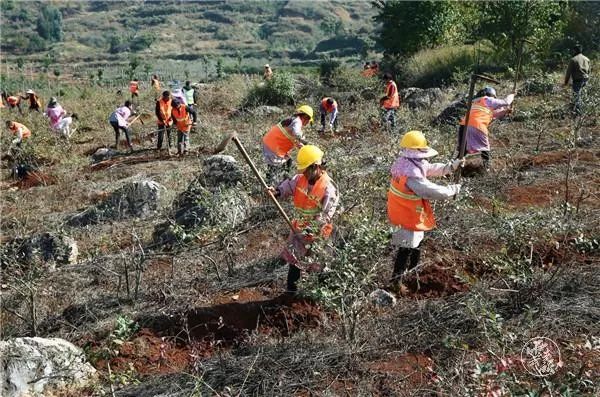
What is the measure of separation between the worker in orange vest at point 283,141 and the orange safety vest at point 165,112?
15.7 feet

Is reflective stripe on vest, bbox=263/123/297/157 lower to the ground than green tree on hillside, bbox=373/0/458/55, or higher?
lower

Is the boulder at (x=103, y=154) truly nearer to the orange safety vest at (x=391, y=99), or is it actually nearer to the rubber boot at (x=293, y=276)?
the orange safety vest at (x=391, y=99)

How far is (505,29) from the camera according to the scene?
1520cm

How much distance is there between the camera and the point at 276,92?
17.0m

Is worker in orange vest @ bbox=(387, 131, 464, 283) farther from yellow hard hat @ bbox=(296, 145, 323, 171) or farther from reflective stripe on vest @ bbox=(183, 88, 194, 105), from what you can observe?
reflective stripe on vest @ bbox=(183, 88, 194, 105)

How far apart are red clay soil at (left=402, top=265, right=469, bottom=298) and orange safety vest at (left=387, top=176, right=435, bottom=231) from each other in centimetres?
43

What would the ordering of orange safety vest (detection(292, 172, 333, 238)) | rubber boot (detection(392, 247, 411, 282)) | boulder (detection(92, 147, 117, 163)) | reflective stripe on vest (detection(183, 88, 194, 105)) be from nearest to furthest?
orange safety vest (detection(292, 172, 333, 238)) → rubber boot (detection(392, 247, 411, 282)) → boulder (detection(92, 147, 117, 163)) → reflective stripe on vest (detection(183, 88, 194, 105))

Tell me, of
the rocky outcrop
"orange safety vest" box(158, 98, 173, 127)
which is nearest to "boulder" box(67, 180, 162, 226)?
the rocky outcrop

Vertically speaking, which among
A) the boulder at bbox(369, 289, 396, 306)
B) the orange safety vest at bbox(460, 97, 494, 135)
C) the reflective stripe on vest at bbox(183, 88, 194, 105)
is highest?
the orange safety vest at bbox(460, 97, 494, 135)

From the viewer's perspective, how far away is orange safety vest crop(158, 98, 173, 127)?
11.1 metres

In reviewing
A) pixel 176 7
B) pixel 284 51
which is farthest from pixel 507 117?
pixel 176 7

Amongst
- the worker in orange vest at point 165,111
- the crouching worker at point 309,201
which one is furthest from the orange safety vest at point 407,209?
the worker in orange vest at point 165,111

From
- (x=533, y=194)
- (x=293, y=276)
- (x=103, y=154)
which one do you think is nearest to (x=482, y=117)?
(x=533, y=194)

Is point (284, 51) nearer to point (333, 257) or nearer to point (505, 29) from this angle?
point (505, 29)
